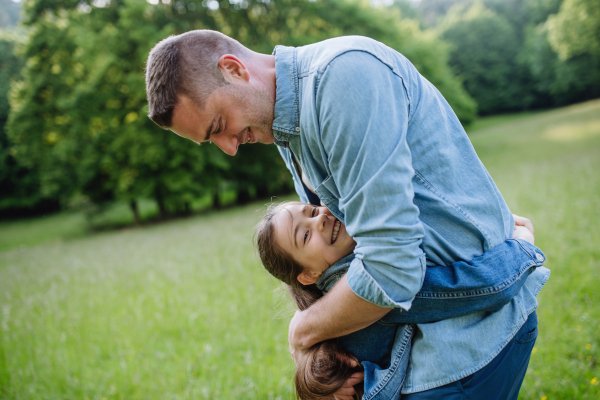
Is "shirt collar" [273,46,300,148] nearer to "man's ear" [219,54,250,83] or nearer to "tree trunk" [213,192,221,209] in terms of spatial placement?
"man's ear" [219,54,250,83]

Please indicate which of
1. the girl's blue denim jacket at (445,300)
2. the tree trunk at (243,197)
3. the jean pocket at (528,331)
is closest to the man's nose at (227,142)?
the girl's blue denim jacket at (445,300)

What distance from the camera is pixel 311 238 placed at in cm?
204

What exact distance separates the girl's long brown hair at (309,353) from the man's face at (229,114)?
668 mm

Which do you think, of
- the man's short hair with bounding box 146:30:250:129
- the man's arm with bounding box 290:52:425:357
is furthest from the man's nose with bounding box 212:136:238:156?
the man's arm with bounding box 290:52:425:357

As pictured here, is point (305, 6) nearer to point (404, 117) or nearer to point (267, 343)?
point (267, 343)

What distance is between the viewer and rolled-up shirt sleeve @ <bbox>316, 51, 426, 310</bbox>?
1.27 meters

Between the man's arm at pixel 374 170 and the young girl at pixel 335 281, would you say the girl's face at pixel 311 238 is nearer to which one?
the young girl at pixel 335 281

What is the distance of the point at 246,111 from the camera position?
1.60m

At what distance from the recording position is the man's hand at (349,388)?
1863mm

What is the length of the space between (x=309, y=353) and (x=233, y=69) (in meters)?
1.25

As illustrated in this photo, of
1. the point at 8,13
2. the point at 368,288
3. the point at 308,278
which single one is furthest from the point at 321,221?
the point at 8,13

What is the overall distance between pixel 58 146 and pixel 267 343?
19343mm

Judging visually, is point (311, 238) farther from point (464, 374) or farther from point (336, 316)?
point (464, 374)

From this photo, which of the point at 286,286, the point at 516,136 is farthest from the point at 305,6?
the point at 286,286
